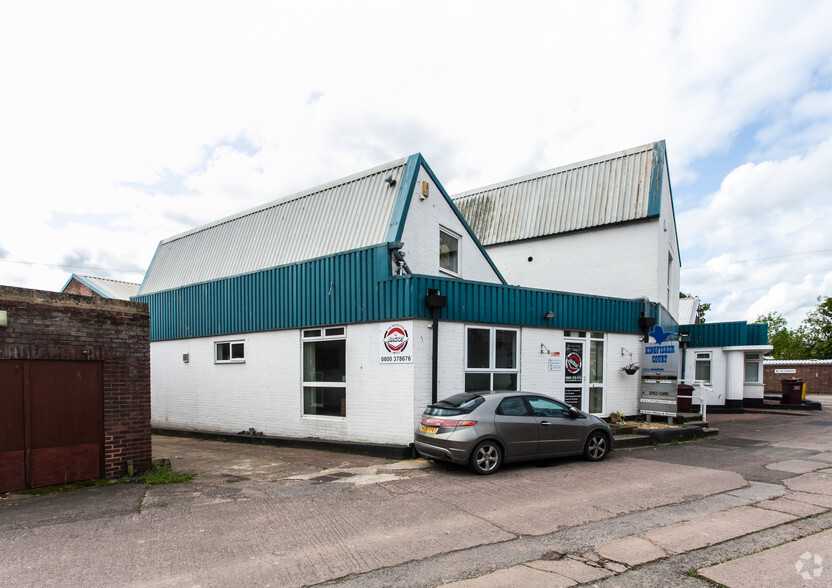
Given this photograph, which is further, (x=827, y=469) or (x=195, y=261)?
(x=195, y=261)

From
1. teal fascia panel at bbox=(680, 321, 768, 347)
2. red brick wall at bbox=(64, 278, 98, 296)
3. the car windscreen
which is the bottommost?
the car windscreen

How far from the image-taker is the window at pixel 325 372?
1165cm

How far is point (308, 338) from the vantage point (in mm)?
12414

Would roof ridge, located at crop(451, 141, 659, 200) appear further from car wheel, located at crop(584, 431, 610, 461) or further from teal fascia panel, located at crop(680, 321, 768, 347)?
car wheel, located at crop(584, 431, 610, 461)

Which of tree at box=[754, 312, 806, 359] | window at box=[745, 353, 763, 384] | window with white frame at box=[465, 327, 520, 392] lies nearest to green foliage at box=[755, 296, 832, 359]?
tree at box=[754, 312, 806, 359]

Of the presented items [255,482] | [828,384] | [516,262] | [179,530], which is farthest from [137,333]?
[828,384]

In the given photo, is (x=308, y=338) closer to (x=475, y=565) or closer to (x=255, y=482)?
(x=255, y=482)

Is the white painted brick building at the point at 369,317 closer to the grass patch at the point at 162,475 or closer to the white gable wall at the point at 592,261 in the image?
the white gable wall at the point at 592,261

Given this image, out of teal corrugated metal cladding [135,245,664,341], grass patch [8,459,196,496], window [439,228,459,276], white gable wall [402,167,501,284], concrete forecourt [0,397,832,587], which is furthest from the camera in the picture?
window [439,228,459,276]

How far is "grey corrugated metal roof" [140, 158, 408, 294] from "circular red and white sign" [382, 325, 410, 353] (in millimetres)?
2296

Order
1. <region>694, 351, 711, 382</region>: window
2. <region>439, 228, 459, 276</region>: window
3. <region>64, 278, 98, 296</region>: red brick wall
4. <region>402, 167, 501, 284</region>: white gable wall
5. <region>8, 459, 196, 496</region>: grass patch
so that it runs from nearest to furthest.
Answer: <region>8, 459, 196, 496</region>: grass patch
<region>402, 167, 501, 284</region>: white gable wall
<region>439, 228, 459, 276</region>: window
<region>694, 351, 711, 382</region>: window
<region>64, 278, 98, 296</region>: red brick wall

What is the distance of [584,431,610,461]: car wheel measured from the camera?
996 centimetres

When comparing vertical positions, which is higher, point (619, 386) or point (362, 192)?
point (362, 192)

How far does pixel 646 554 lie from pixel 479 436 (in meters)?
3.69
